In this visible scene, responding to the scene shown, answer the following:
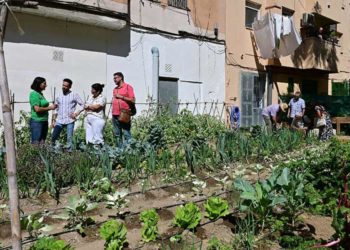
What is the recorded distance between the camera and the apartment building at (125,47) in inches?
380

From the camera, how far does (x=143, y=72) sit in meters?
12.4

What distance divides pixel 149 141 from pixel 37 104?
1.96 m

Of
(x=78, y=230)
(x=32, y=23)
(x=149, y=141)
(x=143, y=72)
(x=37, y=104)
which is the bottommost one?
(x=78, y=230)

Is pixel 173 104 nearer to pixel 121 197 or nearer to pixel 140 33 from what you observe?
pixel 140 33

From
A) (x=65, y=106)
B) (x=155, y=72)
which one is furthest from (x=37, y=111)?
(x=155, y=72)

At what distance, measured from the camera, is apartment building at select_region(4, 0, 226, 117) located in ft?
31.7

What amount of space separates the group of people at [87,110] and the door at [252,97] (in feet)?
27.4

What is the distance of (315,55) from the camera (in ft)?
61.7

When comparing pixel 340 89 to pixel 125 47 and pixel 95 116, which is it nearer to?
pixel 125 47

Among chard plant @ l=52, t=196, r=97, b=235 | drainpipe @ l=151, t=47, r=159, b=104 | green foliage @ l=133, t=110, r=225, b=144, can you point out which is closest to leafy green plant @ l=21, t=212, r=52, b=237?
chard plant @ l=52, t=196, r=97, b=235

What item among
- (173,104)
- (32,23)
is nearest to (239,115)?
(173,104)

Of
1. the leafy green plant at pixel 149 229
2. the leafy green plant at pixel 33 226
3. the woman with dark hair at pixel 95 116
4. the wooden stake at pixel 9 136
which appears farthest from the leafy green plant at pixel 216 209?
the woman with dark hair at pixel 95 116

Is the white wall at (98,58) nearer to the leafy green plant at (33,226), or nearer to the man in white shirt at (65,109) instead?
the man in white shirt at (65,109)

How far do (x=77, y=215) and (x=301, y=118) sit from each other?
366 inches
